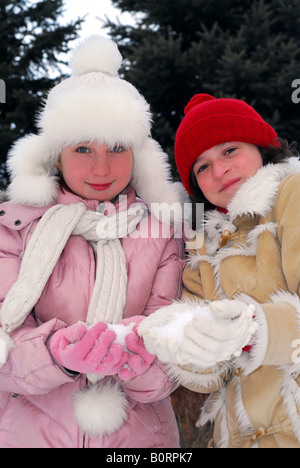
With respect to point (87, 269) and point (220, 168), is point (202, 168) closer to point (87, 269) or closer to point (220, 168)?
point (220, 168)

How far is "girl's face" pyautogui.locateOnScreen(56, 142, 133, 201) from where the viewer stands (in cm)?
233

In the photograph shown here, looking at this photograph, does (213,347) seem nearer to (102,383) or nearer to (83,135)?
(102,383)

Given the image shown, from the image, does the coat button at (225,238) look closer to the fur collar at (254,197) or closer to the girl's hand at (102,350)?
the fur collar at (254,197)

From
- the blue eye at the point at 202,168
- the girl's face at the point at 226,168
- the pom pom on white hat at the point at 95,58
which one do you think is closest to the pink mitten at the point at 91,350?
the girl's face at the point at 226,168

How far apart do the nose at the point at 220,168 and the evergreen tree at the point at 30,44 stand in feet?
13.5

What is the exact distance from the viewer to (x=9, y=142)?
222 inches

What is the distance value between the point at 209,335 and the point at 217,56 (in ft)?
14.3

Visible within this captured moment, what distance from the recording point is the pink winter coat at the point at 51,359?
2.00 m

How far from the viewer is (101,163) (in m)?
2.32

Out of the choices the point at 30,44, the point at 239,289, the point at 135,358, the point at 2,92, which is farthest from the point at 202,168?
the point at 30,44

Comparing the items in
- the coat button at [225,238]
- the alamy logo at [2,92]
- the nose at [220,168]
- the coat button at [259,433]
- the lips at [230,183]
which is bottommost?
the coat button at [259,433]

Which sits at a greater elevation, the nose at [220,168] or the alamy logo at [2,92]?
the nose at [220,168]

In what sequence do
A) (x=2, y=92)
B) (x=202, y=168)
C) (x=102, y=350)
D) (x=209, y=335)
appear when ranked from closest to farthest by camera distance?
1. (x=209, y=335)
2. (x=102, y=350)
3. (x=202, y=168)
4. (x=2, y=92)

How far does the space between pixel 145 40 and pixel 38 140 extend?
3.14 m
